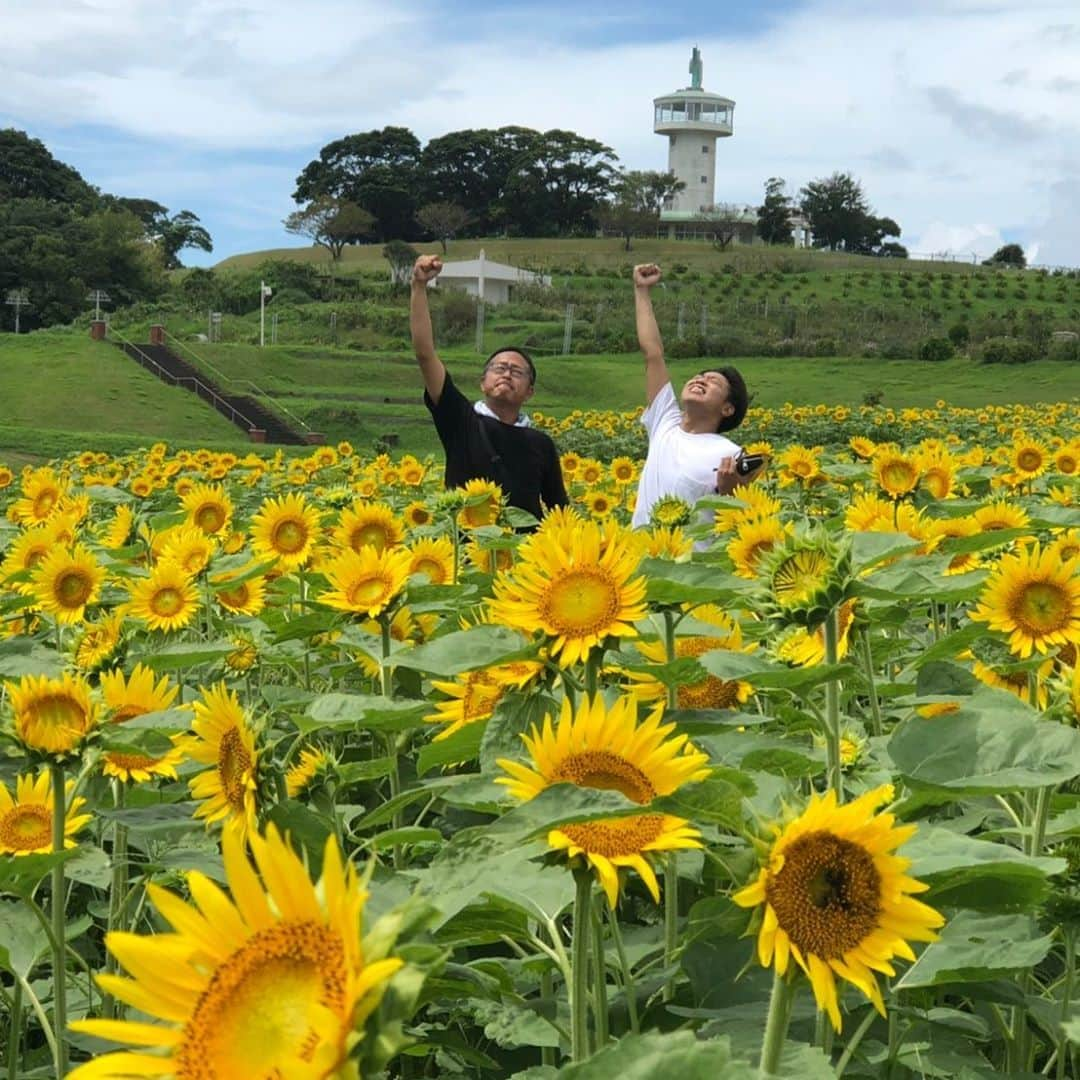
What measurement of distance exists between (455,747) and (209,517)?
8.10ft

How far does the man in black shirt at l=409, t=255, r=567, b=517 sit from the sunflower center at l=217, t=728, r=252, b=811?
3.16m

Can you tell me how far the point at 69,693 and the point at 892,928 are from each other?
112 centimetres

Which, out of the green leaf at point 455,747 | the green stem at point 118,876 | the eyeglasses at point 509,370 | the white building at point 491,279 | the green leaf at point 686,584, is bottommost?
the green stem at point 118,876

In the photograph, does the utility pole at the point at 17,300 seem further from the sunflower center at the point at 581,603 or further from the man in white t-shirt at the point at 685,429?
the sunflower center at the point at 581,603

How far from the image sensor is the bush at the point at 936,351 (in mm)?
32469

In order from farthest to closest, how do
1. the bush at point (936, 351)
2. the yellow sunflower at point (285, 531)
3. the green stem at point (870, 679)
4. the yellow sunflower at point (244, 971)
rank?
the bush at point (936, 351), the yellow sunflower at point (285, 531), the green stem at point (870, 679), the yellow sunflower at point (244, 971)

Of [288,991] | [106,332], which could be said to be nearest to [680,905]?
[288,991]

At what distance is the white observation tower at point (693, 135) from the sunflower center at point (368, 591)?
80.4 meters

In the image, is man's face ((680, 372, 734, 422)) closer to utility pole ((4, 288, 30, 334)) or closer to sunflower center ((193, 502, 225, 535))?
sunflower center ((193, 502, 225, 535))

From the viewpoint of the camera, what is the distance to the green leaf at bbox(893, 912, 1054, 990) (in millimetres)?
1185

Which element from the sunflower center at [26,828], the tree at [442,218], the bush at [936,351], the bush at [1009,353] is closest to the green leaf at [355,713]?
the sunflower center at [26,828]

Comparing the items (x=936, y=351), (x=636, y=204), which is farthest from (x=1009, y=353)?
(x=636, y=204)

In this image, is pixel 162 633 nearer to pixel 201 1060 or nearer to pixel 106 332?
pixel 201 1060

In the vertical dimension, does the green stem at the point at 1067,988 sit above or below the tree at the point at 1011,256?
below
